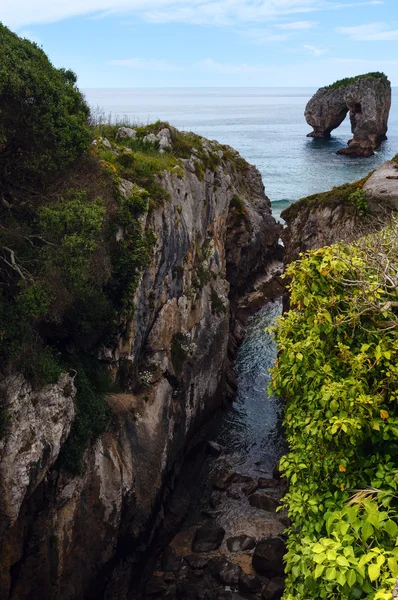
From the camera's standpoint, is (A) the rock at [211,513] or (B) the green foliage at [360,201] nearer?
(A) the rock at [211,513]

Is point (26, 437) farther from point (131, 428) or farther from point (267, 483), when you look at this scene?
point (267, 483)

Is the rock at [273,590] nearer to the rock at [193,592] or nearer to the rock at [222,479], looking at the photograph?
the rock at [193,592]

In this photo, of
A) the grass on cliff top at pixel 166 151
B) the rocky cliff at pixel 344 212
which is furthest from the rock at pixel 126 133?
the rocky cliff at pixel 344 212

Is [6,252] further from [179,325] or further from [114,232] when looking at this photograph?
[179,325]

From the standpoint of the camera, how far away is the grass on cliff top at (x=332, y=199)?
41.1 meters

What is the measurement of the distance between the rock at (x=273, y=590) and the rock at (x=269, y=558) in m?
0.80

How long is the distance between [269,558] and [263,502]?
455cm

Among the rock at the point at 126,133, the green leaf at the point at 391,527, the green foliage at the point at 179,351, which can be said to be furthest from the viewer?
the rock at the point at 126,133

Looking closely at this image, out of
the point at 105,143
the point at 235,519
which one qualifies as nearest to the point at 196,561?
the point at 235,519

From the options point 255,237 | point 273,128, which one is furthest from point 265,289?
point 273,128

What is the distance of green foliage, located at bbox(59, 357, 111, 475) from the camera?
22219 mm

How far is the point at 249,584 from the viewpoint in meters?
25.3

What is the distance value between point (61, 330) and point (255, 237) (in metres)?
41.1

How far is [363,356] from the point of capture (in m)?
14.4
